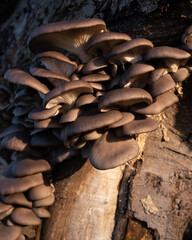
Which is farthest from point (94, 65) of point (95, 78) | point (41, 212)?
point (41, 212)

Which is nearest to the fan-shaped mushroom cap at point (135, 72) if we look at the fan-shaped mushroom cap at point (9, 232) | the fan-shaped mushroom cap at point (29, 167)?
the fan-shaped mushroom cap at point (29, 167)

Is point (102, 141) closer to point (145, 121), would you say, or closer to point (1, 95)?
point (145, 121)

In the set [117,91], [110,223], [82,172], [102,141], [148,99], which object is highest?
[117,91]

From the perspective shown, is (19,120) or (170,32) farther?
(19,120)

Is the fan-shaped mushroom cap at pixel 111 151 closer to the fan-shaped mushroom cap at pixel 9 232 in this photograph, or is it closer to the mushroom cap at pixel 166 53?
the mushroom cap at pixel 166 53

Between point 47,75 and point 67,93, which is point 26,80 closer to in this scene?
point 47,75

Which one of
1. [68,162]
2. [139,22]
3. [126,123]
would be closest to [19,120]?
[68,162]

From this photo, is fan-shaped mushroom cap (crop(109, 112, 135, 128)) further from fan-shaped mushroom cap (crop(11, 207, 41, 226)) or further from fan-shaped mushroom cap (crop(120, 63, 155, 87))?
fan-shaped mushroom cap (crop(11, 207, 41, 226))
